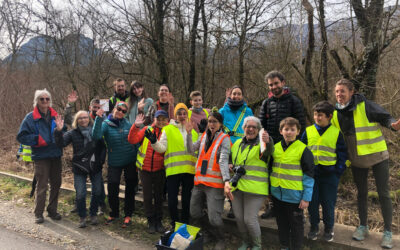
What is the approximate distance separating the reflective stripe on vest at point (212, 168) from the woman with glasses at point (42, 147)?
2739mm

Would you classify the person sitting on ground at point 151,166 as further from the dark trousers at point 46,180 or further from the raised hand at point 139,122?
the dark trousers at point 46,180

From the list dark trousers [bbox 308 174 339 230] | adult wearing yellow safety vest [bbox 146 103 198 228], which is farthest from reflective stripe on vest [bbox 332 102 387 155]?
adult wearing yellow safety vest [bbox 146 103 198 228]

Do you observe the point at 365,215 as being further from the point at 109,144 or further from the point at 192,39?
the point at 192,39

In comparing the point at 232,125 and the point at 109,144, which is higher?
the point at 232,125


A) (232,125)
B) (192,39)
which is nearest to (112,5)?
(192,39)

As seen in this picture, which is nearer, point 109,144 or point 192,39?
point 109,144

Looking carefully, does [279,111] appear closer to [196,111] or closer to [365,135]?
[365,135]

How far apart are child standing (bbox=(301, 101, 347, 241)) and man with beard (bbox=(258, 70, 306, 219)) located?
0.90ft

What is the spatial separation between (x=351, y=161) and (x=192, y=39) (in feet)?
16.1

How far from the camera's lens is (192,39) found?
7109mm

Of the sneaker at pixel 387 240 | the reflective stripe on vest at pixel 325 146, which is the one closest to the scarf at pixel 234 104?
the reflective stripe on vest at pixel 325 146

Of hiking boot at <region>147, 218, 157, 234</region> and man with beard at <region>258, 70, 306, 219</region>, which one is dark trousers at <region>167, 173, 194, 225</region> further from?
man with beard at <region>258, 70, 306, 219</region>

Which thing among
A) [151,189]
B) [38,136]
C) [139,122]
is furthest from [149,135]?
[38,136]

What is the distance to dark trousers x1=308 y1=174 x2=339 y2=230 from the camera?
348 centimetres
